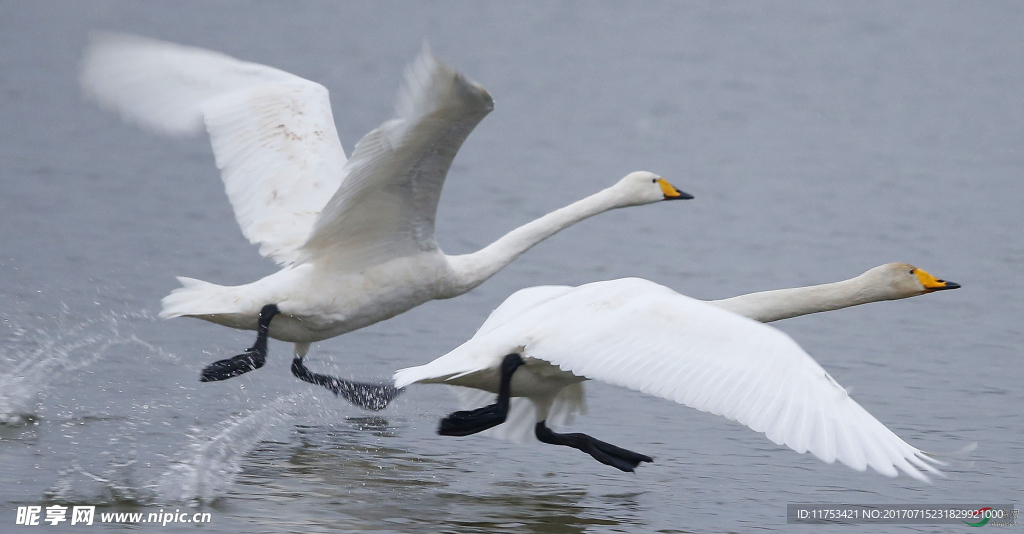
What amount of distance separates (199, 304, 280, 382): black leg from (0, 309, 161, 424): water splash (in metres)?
0.85

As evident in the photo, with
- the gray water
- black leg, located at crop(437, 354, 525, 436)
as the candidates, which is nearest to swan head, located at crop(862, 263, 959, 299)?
the gray water

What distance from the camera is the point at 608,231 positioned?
1307 centimetres

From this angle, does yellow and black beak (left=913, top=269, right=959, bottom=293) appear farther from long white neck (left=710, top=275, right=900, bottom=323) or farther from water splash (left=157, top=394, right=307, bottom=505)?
water splash (left=157, top=394, right=307, bottom=505)

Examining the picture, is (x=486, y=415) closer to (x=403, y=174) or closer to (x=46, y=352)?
(x=403, y=174)

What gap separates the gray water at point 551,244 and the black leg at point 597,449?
15cm

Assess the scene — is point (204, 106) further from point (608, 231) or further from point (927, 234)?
point (927, 234)

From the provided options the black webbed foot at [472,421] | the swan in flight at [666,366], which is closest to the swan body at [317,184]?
the swan in flight at [666,366]

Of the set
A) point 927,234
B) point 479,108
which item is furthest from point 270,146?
point 927,234

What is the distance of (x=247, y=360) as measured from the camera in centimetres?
747

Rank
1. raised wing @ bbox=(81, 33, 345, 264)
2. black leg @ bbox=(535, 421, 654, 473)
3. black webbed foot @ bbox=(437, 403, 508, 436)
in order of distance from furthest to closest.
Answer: raised wing @ bbox=(81, 33, 345, 264) → black leg @ bbox=(535, 421, 654, 473) → black webbed foot @ bbox=(437, 403, 508, 436)

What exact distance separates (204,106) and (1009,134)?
12160mm

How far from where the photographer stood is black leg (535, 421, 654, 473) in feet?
22.9

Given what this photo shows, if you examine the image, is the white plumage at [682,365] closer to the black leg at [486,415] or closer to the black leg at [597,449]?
the black leg at [486,415]

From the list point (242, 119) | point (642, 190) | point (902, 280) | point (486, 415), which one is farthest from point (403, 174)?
point (902, 280)
